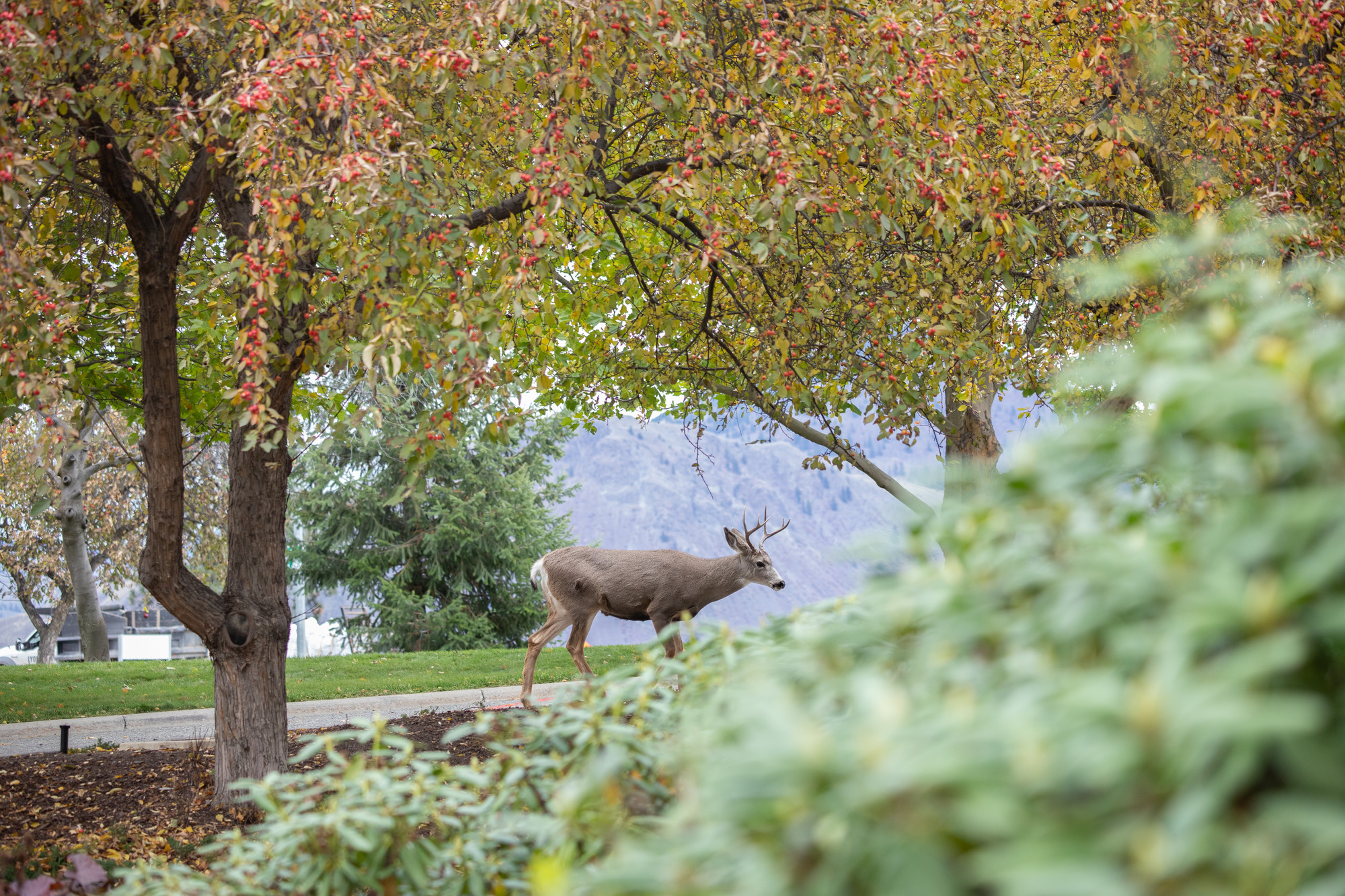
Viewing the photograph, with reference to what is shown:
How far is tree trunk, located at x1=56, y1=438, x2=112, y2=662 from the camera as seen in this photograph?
70.7 ft

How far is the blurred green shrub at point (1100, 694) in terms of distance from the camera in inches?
44.3

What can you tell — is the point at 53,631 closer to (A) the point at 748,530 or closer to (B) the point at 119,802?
(B) the point at 119,802

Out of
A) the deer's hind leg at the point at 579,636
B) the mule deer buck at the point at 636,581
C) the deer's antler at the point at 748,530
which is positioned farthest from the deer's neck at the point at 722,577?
the deer's hind leg at the point at 579,636

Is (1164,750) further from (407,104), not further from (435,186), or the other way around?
(407,104)

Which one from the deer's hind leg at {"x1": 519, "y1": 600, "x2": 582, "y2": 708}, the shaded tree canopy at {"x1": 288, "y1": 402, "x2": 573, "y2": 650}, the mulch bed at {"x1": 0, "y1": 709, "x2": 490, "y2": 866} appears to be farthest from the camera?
the shaded tree canopy at {"x1": 288, "y1": 402, "x2": 573, "y2": 650}

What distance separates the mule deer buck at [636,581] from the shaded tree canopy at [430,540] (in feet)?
45.3

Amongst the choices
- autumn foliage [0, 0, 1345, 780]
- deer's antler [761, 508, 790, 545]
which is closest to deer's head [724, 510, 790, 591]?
deer's antler [761, 508, 790, 545]

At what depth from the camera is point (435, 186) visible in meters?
6.05

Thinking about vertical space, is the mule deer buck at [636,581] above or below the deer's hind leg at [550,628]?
above

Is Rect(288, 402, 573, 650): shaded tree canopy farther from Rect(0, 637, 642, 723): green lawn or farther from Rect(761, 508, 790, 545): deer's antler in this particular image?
Rect(761, 508, 790, 545): deer's antler

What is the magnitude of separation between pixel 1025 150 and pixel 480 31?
3153 mm

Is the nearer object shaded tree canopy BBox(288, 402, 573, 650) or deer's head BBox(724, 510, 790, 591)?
deer's head BBox(724, 510, 790, 591)

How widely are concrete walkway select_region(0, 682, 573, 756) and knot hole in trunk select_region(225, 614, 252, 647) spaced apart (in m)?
3.37

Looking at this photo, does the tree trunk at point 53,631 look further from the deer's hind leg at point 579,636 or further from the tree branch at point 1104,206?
the tree branch at point 1104,206
